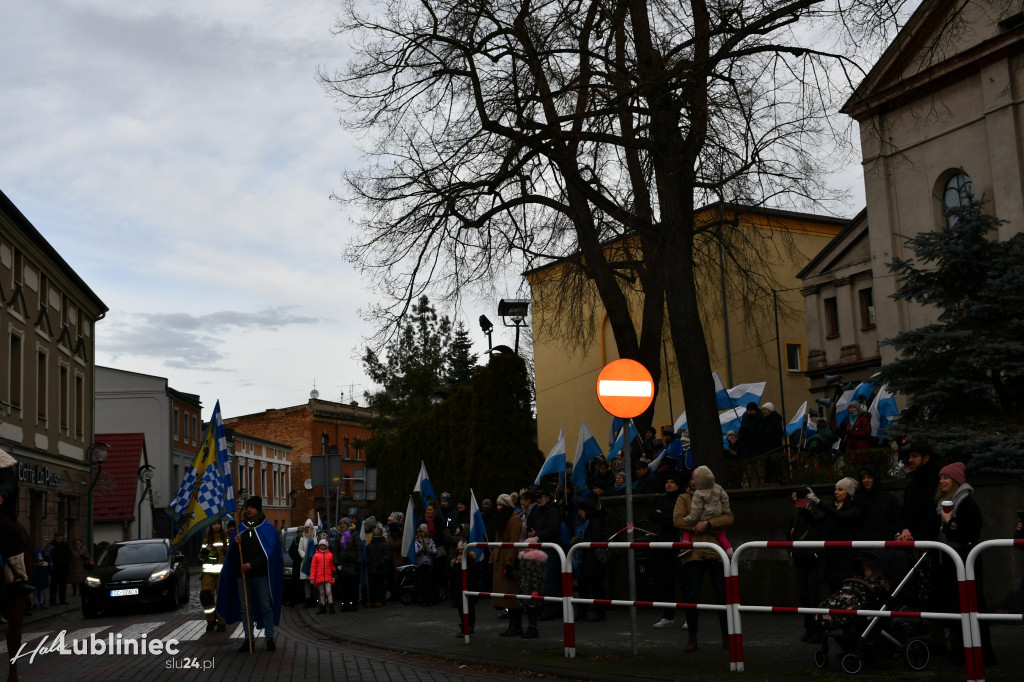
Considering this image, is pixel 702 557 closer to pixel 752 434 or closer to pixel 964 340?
pixel 964 340

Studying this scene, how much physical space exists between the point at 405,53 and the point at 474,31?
144 cm

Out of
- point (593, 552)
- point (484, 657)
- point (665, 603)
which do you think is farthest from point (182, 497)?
point (665, 603)

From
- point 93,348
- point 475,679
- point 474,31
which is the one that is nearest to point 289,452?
point 93,348

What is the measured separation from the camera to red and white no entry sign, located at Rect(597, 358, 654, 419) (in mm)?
11648

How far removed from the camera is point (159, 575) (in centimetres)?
2278

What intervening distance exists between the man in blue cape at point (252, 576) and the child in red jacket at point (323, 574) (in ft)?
23.8

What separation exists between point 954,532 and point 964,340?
7.37 metres

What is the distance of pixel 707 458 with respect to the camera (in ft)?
54.3

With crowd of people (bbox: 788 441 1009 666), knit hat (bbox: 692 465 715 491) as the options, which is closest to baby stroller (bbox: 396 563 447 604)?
knit hat (bbox: 692 465 715 491)

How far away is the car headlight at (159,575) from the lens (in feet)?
74.4

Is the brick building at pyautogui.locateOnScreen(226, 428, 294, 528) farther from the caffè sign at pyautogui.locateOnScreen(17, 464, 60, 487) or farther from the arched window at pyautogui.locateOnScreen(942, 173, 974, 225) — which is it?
Result: the arched window at pyautogui.locateOnScreen(942, 173, 974, 225)

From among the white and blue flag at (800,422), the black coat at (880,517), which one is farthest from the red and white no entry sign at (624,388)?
the white and blue flag at (800,422)

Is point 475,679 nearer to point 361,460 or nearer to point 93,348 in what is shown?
point 93,348

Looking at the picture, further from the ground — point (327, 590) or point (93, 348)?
point (93, 348)
